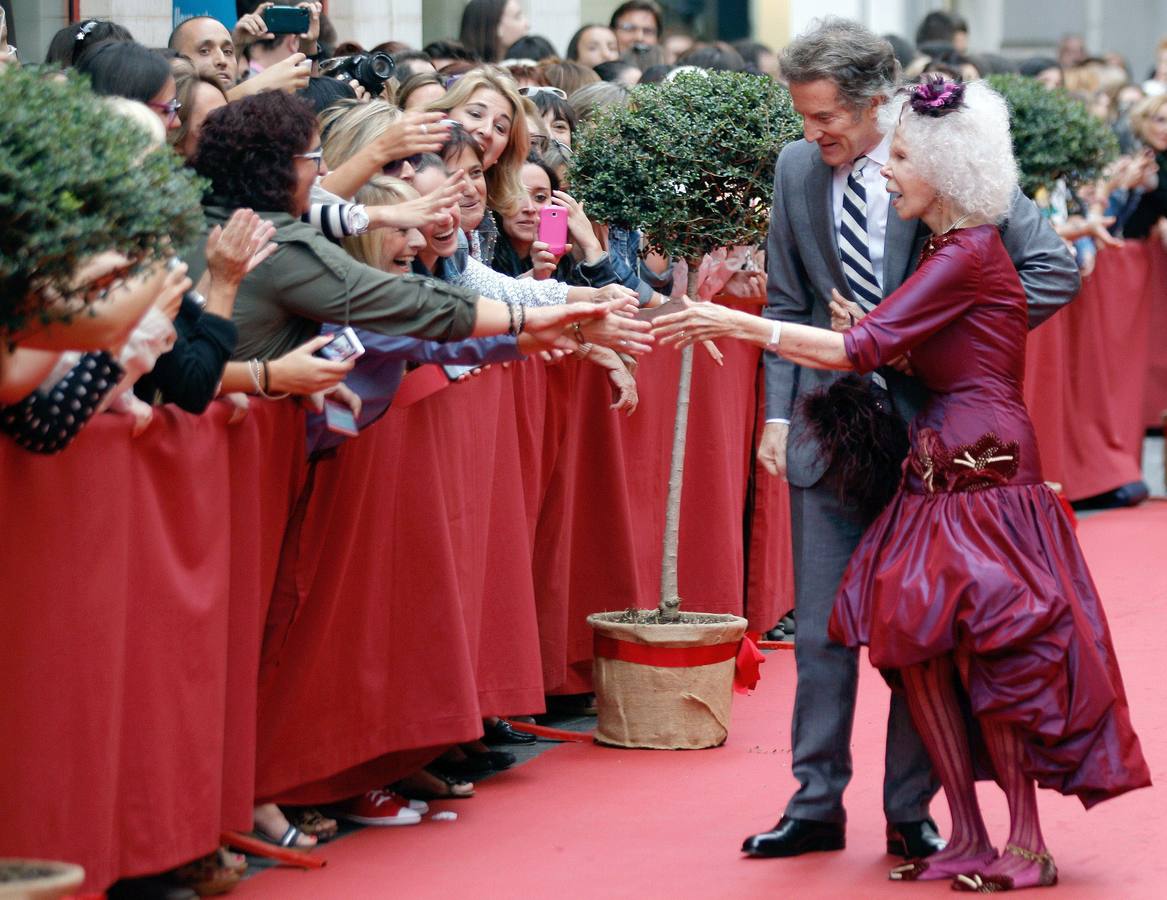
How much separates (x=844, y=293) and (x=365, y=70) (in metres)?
2.80

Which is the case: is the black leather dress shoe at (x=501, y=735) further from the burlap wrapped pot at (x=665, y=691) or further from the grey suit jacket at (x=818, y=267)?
the grey suit jacket at (x=818, y=267)

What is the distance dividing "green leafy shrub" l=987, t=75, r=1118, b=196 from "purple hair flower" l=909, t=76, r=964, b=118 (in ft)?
20.2

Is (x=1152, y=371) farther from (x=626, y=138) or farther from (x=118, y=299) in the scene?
(x=118, y=299)

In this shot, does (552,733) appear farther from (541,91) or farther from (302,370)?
(541,91)

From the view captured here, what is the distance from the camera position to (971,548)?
475 cm

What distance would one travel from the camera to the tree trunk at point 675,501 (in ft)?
21.7

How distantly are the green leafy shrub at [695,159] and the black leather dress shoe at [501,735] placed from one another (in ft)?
5.48

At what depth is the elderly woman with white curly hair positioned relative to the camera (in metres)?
4.71

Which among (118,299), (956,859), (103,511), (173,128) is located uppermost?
(173,128)

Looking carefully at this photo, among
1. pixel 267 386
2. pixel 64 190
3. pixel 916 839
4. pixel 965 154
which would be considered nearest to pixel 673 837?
pixel 916 839

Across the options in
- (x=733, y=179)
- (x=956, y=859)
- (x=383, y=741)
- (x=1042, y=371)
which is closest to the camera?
(x=956, y=859)

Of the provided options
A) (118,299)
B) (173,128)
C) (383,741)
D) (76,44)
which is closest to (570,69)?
(76,44)

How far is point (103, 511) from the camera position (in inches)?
166

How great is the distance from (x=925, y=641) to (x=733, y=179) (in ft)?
7.16
